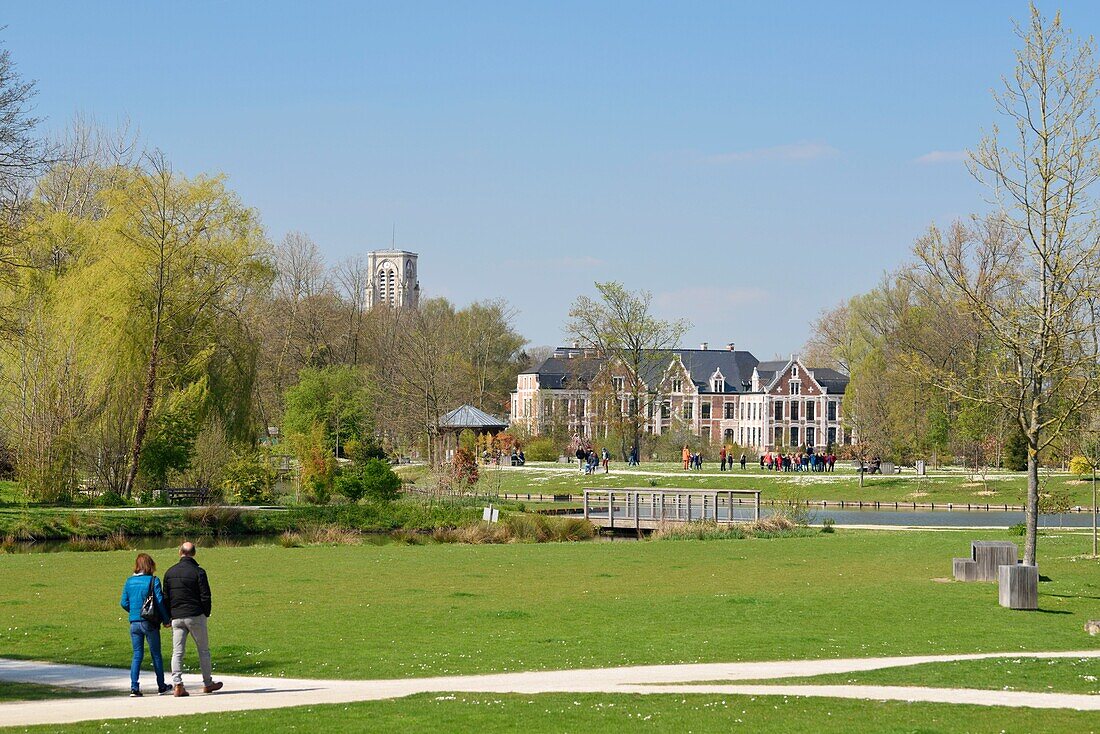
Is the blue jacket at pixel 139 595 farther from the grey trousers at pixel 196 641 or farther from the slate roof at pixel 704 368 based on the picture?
the slate roof at pixel 704 368

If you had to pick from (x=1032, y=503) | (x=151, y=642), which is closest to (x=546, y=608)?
(x=151, y=642)

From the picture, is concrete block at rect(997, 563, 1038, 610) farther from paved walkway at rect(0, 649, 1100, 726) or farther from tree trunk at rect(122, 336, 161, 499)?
tree trunk at rect(122, 336, 161, 499)

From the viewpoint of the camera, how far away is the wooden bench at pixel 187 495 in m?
51.3

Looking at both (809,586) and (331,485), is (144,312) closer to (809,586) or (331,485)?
(331,485)

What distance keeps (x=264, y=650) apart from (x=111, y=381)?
35.7 meters

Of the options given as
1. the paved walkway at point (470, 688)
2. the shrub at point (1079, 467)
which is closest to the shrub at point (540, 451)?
the shrub at point (1079, 467)

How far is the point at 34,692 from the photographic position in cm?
1450

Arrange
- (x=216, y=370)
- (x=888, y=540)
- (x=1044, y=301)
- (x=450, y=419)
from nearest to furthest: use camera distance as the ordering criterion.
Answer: (x=1044, y=301), (x=888, y=540), (x=216, y=370), (x=450, y=419)

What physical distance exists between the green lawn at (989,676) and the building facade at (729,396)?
9014 centimetres

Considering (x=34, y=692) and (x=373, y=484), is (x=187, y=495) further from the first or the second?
(x=34, y=692)

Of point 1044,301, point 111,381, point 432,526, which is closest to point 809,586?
point 1044,301

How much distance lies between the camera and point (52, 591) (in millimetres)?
24781

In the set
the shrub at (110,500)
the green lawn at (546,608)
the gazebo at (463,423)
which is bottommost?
the green lawn at (546,608)

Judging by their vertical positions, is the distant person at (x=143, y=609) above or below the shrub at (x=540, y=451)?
below
